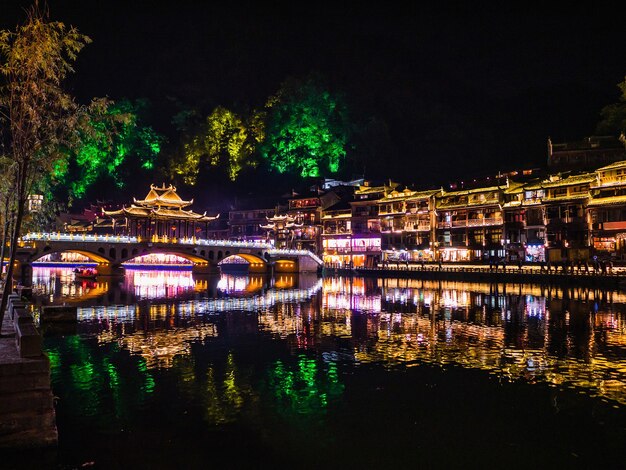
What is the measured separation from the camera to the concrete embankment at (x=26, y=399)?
12.9 metres

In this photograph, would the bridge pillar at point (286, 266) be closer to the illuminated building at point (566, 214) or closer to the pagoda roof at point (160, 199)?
the pagoda roof at point (160, 199)

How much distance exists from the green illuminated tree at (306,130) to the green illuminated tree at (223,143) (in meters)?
3.85

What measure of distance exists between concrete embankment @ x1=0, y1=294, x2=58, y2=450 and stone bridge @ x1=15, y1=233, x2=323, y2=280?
198ft

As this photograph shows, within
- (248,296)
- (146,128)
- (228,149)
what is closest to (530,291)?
(248,296)

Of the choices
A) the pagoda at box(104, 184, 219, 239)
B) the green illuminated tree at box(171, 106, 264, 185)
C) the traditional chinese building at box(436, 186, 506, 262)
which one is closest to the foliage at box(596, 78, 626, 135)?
the traditional chinese building at box(436, 186, 506, 262)

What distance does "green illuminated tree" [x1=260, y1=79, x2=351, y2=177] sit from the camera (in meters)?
124

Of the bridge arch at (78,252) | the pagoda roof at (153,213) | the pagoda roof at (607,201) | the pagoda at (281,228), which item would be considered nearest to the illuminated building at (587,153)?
the pagoda roof at (607,201)

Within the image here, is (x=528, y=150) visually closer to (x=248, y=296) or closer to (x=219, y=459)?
(x=248, y=296)

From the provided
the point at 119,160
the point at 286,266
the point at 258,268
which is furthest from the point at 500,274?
the point at 119,160

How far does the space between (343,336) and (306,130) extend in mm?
95747

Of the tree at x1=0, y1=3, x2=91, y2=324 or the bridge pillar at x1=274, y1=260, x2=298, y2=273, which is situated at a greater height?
the tree at x1=0, y1=3, x2=91, y2=324

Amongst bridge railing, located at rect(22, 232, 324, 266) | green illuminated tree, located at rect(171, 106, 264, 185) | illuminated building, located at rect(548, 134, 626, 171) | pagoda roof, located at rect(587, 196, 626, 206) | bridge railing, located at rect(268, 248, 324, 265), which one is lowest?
bridge railing, located at rect(268, 248, 324, 265)

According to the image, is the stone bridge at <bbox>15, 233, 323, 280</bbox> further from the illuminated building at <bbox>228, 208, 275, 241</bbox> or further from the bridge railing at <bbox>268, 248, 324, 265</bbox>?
the illuminated building at <bbox>228, 208, 275, 241</bbox>

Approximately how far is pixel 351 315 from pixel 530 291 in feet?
98.2
